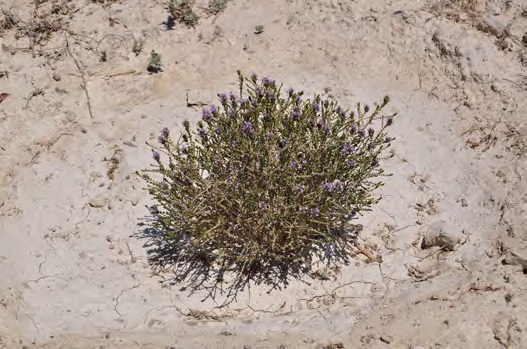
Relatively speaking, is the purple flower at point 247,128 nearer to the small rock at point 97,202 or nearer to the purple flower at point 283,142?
the purple flower at point 283,142

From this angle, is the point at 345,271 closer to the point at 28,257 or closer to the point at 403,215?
the point at 403,215

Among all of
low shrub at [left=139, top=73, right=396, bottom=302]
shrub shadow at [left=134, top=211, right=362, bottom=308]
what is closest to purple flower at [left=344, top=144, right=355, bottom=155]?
low shrub at [left=139, top=73, right=396, bottom=302]

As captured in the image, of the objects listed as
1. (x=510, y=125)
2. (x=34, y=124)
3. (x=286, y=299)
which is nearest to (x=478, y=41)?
(x=510, y=125)

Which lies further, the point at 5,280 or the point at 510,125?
the point at 510,125

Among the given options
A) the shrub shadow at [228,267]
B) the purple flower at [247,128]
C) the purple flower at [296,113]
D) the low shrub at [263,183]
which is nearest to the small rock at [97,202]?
the shrub shadow at [228,267]

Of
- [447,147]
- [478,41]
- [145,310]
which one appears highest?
[478,41]

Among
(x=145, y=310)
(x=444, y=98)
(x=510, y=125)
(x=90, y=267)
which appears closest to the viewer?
(x=145, y=310)

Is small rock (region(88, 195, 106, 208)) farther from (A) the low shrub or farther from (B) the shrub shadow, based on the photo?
(A) the low shrub
